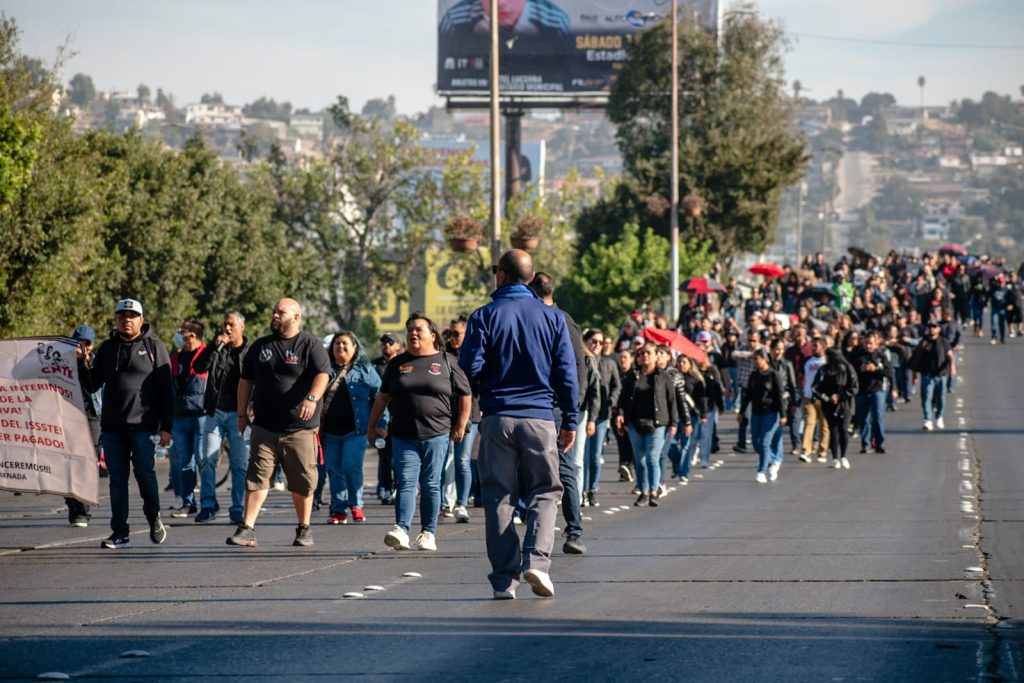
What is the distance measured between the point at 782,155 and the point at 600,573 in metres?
46.2

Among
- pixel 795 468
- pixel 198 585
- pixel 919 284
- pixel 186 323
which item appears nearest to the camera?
pixel 198 585

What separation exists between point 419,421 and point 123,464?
230 centimetres

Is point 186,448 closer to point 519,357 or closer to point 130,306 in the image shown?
point 130,306

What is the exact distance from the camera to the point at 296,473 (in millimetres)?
12258

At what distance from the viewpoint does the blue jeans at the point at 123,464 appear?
1242cm

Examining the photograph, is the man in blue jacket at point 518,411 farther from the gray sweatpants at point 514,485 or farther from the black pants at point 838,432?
the black pants at point 838,432

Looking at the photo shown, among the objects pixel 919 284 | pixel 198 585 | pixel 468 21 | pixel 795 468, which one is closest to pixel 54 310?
pixel 795 468

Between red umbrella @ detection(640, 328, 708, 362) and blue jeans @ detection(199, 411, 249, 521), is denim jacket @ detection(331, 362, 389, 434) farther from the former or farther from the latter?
red umbrella @ detection(640, 328, 708, 362)

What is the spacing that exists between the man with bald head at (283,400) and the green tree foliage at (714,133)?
4284 cm

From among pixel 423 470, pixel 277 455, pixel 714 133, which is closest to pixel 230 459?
pixel 277 455

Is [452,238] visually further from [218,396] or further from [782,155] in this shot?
[782,155]

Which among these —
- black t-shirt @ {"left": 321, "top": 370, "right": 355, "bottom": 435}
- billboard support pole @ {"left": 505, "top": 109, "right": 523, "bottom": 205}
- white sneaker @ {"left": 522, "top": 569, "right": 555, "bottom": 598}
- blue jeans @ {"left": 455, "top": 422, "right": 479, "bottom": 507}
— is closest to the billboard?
billboard support pole @ {"left": 505, "top": 109, "right": 523, "bottom": 205}

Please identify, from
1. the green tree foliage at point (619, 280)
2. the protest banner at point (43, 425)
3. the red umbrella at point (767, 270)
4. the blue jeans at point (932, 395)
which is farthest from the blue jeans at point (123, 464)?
the red umbrella at point (767, 270)

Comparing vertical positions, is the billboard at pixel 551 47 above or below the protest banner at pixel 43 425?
above
